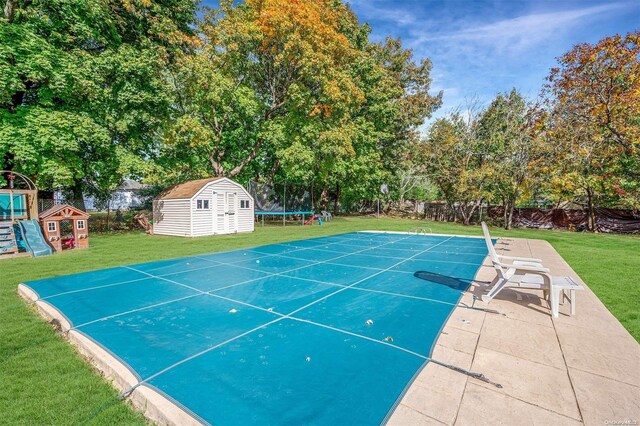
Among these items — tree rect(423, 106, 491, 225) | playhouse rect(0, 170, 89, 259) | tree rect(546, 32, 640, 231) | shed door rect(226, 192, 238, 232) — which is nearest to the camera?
playhouse rect(0, 170, 89, 259)

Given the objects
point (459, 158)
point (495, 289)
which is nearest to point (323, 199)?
point (459, 158)

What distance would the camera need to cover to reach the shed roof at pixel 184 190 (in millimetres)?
14609

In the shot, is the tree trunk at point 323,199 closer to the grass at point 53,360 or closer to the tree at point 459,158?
the tree at point 459,158

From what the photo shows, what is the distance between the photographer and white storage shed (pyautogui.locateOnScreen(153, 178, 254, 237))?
1452 cm

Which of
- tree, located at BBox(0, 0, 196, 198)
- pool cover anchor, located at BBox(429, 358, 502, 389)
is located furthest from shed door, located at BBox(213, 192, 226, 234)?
pool cover anchor, located at BBox(429, 358, 502, 389)

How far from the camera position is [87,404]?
2.58m

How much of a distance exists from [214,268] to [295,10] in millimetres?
15284

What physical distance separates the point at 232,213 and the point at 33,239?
7.95 m

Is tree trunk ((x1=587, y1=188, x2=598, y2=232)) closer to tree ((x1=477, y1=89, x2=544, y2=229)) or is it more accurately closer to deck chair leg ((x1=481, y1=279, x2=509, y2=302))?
tree ((x1=477, y1=89, x2=544, y2=229))

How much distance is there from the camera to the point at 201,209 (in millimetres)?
14750

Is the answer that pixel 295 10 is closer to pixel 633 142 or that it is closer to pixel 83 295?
pixel 83 295

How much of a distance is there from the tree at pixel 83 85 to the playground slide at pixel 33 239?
8.00 ft

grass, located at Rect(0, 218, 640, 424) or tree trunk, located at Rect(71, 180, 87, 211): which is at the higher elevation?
tree trunk, located at Rect(71, 180, 87, 211)

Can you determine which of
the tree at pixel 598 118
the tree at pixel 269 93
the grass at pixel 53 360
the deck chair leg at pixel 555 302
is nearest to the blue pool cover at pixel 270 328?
the grass at pixel 53 360
